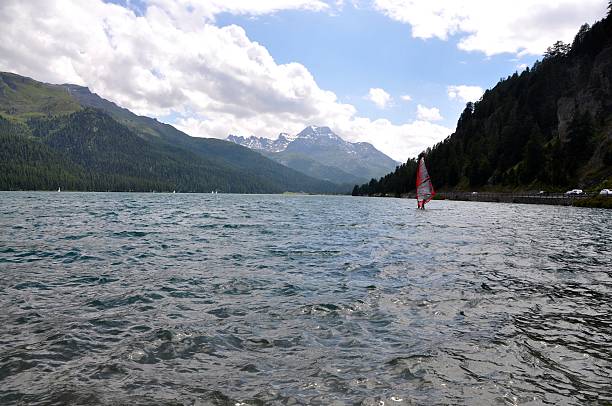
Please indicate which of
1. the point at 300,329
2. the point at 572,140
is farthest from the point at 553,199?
the point at 300,329

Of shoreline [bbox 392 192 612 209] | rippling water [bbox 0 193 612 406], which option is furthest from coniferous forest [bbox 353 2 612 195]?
rippling water [bbox 0 193 612 406]

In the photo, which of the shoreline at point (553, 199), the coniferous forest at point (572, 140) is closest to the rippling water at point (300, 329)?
the shoreline at point (553, 199)

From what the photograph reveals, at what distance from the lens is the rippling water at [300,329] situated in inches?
341

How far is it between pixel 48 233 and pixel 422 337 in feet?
116

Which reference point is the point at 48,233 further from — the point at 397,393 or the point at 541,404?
the point at 541,404

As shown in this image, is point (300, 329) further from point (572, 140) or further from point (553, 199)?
point (572, 140)

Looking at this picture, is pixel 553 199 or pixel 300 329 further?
pixel 553 199

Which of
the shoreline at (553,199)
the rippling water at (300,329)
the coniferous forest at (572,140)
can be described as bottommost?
the rippling water at (300,329)

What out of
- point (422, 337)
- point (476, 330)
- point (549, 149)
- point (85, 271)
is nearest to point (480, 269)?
point (476, 330)

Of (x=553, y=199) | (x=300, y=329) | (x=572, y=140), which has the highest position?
(x=572, y=140)

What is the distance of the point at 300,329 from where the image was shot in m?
12.4

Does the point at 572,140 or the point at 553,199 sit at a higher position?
the point at 572,140

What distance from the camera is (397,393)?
27.8ft

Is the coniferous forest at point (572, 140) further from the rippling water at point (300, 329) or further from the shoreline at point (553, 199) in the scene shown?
the rippling water at point (300, 329)
